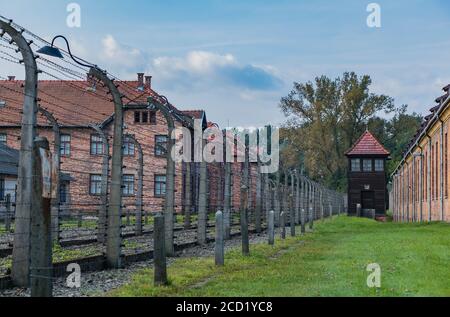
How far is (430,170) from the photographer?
40.5 meters

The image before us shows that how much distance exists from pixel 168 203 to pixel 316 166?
5988 centimetres

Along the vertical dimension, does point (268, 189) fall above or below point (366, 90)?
below

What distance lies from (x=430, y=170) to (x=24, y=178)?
1353 inches

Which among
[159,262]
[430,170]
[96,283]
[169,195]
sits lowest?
[96,283]

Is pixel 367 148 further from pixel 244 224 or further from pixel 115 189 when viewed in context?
pixel 115 189

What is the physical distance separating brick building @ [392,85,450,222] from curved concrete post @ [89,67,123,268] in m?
21.1

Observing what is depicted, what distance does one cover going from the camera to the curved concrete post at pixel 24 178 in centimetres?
898

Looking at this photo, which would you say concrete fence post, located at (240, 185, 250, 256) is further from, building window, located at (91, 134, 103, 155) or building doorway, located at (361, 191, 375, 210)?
building doorway, located at (361, 191, 375, 210)

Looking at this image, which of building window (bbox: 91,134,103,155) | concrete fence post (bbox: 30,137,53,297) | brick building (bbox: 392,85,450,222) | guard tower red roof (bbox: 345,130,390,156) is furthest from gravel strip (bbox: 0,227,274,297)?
guard tower red roof (bbox: 345,130,390,156)

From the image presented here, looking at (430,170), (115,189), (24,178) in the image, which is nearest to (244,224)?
(115,189)

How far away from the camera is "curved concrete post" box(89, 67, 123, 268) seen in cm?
1166
